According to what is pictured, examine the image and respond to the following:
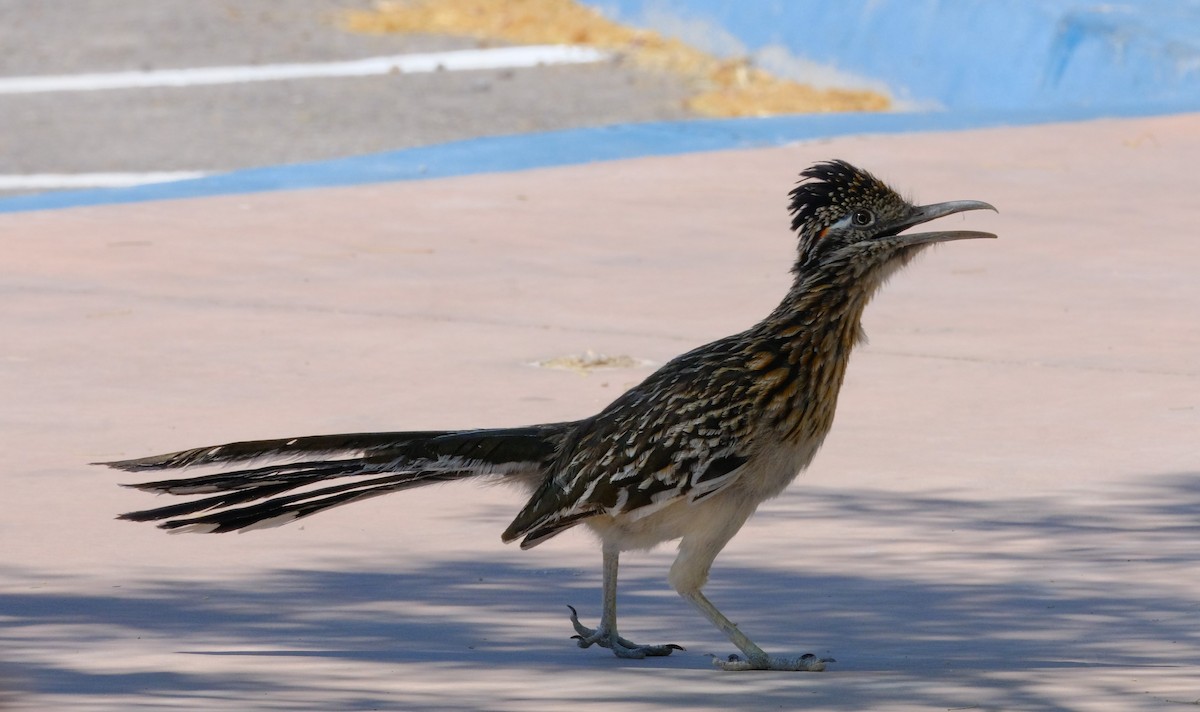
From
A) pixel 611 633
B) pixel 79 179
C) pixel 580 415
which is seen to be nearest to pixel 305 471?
pixel 611 633

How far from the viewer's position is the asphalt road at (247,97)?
18.7 meters

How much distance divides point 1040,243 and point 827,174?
6347 mm

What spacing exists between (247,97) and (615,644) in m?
16.4

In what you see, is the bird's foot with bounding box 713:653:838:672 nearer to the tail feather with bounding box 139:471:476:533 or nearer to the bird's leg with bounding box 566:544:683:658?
the bird's leg with bounding box 566:544:683:658

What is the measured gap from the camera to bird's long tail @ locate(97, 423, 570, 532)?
5438mm

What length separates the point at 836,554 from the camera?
647cm

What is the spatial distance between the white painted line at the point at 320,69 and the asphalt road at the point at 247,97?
275mm

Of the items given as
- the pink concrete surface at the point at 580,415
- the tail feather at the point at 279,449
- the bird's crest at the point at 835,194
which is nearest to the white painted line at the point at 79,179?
the pink concrete surface at the point at 580,415

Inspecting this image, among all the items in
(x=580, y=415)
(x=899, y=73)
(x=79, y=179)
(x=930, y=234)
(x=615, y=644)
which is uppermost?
(x=899, y=73)

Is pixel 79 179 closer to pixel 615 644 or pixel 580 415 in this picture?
pixel 580 415

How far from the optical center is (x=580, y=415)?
26.5 ft

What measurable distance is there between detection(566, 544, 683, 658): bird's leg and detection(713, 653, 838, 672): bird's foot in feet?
1.02

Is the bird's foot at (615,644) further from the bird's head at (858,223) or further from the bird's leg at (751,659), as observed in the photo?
the bird's head at (858,223)

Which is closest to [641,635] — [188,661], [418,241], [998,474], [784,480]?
[784,480]
